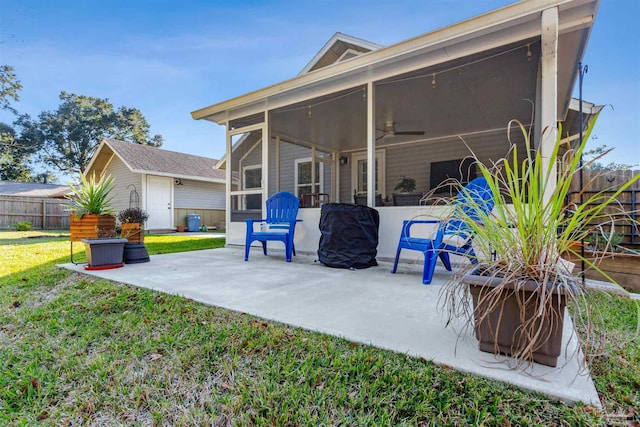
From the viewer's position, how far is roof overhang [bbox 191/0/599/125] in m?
2.98

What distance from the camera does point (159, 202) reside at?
42.0ft

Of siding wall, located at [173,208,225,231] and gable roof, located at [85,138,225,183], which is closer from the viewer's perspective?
gable roof, located at [85,138,225,183]

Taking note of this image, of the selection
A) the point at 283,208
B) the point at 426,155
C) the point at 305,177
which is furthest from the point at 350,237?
the point at 305,177

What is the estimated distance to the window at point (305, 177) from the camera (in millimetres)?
9398

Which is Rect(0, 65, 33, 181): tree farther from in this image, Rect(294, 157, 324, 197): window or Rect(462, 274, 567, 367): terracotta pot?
Rect(462, 274, 567, 367): terracotta pot

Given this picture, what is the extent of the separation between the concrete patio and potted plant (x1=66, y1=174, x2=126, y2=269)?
0.62 ft

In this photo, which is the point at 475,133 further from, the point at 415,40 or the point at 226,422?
the point at 226,422

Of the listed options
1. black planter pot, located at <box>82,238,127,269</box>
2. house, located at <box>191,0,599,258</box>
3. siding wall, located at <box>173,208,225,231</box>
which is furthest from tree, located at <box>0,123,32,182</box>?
black planter pot, located at <box>82,238,127,269</box>

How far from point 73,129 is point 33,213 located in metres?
11.7

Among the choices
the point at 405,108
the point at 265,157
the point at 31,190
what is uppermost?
the point at 405,108

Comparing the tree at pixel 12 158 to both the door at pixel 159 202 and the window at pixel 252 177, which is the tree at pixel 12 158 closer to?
the door at pixel 159 202

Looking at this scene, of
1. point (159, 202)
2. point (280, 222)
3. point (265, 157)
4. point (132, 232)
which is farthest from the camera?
point (159, 202)

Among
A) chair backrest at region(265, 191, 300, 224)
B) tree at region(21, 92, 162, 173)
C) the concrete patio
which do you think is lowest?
the concrete patio

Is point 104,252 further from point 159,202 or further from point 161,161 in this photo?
point 161,161
